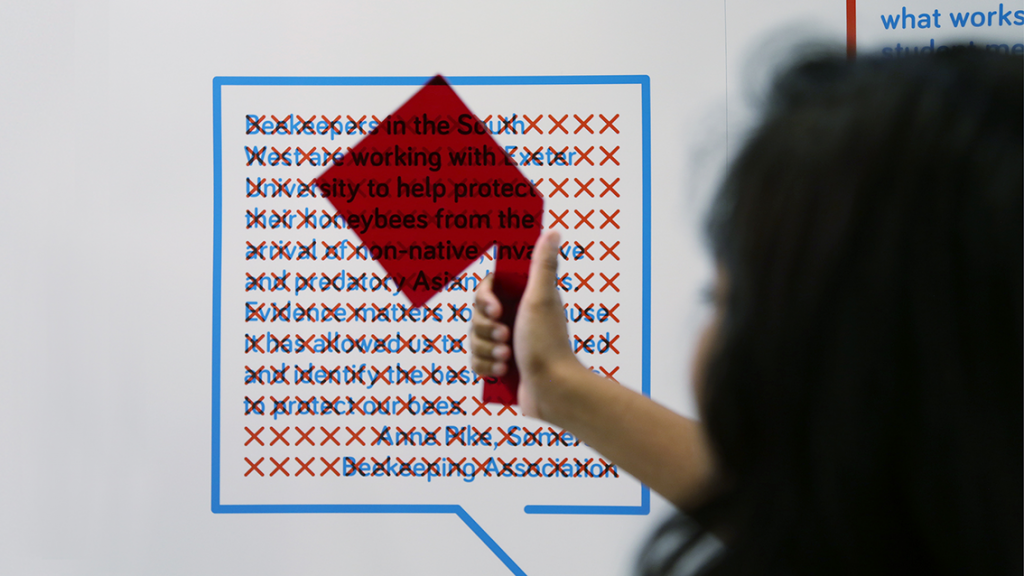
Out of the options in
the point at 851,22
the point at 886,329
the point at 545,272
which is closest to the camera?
the point at 886,329

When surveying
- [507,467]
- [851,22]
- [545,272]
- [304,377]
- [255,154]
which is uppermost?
[851,22]

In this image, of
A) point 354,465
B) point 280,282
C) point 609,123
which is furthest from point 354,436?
point 609,123

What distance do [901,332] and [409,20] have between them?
760 millimetres

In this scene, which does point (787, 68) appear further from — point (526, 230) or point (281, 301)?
point (281, 301)

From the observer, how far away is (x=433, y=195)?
2.83ft

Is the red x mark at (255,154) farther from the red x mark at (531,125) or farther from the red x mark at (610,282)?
the red x mark at (610,282)

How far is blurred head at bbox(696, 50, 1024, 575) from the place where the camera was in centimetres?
31

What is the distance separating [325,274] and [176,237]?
23 centimetres

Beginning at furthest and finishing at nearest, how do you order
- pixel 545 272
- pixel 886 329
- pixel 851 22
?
pixel 851 22
pixel 545 272
pixel 886 329

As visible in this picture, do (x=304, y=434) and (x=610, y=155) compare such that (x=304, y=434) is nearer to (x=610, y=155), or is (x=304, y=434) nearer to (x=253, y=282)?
(x=253, y=282)

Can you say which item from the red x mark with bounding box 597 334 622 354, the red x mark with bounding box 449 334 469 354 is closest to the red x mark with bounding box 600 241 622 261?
the red x mark with bounding box 597 334 622 354

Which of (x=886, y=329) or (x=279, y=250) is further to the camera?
(x=279, y=250)

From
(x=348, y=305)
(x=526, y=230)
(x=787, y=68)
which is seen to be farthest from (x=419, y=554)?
(x=787, y=68)

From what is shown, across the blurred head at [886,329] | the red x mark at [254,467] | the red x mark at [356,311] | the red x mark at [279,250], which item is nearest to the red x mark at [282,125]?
the red x mark at [279,250]
